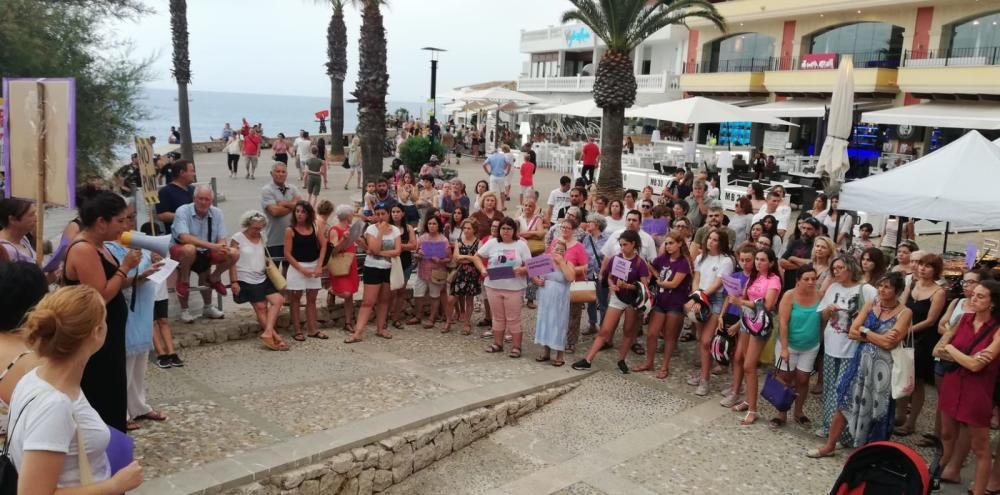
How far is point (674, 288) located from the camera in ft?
24.0

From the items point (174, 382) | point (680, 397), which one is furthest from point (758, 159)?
point (174, 382)

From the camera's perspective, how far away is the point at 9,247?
4832 millimetres

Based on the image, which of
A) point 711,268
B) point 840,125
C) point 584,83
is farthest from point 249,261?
point 584,83

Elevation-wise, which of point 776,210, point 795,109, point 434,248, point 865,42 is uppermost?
point 865,42

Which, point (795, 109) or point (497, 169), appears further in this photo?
point (795, 109)

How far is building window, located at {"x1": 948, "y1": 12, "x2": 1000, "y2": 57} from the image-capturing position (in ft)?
77.5

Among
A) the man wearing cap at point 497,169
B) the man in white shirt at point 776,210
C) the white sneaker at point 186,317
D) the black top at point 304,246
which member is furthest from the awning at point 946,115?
the white sneaker at point 186,317

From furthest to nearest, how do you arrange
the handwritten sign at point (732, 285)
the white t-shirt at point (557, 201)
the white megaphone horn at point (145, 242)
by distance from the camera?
the white t-shirt at point (557, 201), the handwritten sign at point (732, 285), the white megaphone horn at point (145, 242)

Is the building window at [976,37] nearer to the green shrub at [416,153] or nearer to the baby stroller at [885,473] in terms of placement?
the green shrub at [416,153]

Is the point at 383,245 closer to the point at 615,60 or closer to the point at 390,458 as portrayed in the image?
the point at 390,458

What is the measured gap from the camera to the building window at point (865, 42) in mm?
26938

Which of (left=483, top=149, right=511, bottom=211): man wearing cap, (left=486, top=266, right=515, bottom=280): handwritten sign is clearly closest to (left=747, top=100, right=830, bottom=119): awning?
(left=483, top=149, right=511, bottom=211): man wearing cap

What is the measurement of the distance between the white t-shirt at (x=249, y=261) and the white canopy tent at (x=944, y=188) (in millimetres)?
6576

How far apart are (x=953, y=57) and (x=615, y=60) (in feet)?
47.0
